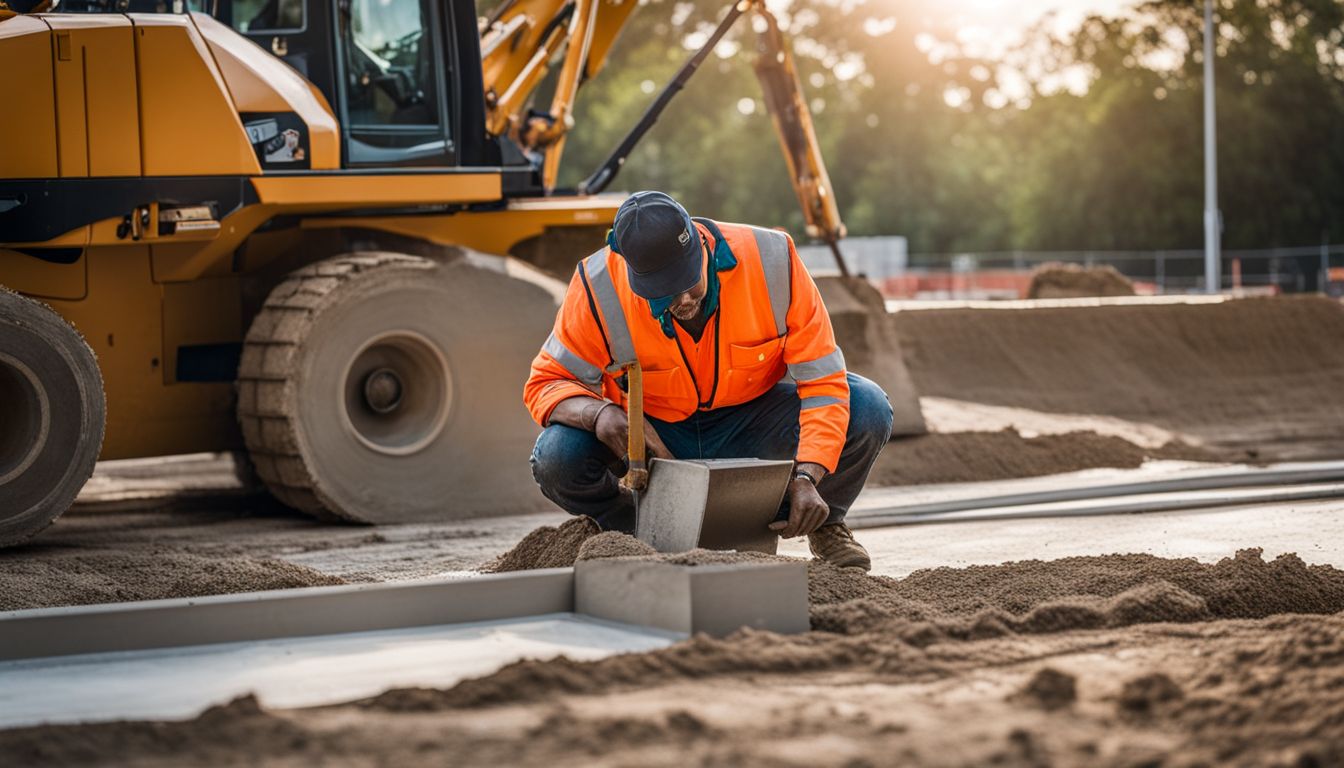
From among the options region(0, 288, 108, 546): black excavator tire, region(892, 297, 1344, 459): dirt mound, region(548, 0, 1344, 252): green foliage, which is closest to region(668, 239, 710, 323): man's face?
region(0, 288, 108, 546): black excavator tire

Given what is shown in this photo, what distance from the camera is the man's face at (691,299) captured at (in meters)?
5.74

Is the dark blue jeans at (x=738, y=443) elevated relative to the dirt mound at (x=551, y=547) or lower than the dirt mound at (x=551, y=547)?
elevated

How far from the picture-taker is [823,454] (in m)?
5.83

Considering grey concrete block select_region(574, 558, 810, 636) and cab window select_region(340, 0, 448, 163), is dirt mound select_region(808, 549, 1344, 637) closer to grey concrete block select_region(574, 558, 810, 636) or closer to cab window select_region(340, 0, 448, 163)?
grey concrete block select_region(574, 558, 810, 636)

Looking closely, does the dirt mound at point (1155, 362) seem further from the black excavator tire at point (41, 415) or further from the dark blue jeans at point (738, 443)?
the black excavator tire at point (41, 415)

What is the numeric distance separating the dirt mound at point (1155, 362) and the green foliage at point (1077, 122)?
23557 millimetres

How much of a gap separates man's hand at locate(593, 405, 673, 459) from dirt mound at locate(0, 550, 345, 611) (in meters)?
1.09

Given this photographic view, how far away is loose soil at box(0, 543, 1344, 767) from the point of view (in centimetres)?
341

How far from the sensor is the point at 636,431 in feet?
19.0

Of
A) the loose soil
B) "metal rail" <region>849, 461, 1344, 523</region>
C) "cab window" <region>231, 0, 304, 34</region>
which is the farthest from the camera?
"cab window" <region>231, 0, 304, 34</region>

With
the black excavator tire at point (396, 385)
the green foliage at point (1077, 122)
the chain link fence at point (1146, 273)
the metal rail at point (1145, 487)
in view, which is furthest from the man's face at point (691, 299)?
the green foliage at point (1077, 122)

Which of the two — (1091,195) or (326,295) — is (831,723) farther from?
(1091,195)

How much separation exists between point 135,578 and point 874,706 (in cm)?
383

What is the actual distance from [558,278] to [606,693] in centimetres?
678
